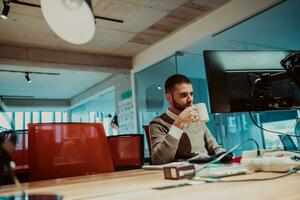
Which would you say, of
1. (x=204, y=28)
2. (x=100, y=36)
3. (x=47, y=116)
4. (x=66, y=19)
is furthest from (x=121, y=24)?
(x=47, y=116)

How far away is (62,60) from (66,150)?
3.92m

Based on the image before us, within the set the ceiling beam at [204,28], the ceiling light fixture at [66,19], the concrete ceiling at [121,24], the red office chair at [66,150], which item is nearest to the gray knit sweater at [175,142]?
the red office chair at [66,150]

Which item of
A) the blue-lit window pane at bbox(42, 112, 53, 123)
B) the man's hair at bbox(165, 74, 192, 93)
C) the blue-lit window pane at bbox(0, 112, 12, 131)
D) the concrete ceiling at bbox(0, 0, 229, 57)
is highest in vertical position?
the concrete ceiling at bbox(0, 0, 229, 57)

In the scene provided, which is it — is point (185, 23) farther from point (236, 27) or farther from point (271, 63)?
point (271, 63)

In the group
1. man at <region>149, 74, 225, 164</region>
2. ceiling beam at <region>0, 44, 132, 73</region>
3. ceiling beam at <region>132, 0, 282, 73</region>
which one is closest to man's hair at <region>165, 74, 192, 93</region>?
man at <region>149, 74, 225, 164</region>

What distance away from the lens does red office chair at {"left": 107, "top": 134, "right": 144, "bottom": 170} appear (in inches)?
89.4

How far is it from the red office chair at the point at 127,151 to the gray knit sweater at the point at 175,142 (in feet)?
1.66

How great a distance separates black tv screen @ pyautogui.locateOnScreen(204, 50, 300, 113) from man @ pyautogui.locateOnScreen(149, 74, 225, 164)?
0.39m

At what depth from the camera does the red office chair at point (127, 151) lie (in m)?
2.27

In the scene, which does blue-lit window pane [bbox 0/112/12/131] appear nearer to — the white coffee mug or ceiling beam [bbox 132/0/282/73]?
the white coffee mug

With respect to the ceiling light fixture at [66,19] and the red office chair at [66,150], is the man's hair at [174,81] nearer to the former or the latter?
the red office chair at [66,150]

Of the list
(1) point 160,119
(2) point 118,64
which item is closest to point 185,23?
(2) point 118,64

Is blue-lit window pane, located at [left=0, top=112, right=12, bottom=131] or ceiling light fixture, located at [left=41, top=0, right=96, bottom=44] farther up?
ceiling light fixture, located at [left=41, top=0, right=96, bottom=44]

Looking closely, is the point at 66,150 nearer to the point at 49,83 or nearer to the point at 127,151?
the point at 127,151
